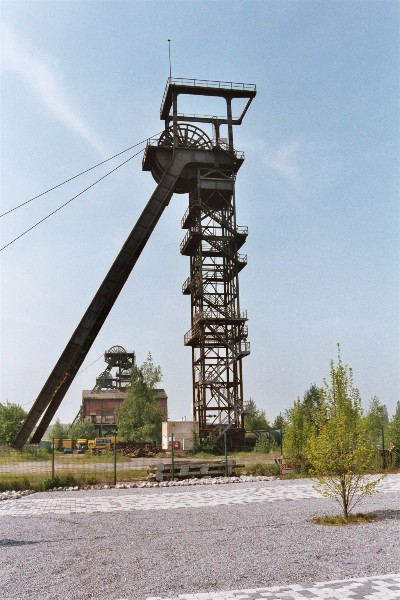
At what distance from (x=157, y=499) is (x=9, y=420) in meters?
40.6

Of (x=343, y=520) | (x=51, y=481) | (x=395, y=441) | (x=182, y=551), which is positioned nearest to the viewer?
(x=182, y=551)

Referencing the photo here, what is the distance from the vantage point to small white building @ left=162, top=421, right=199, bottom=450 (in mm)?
38188

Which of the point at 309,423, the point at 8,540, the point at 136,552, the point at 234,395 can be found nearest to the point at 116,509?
the point at 8,540

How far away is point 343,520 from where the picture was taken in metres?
10.7

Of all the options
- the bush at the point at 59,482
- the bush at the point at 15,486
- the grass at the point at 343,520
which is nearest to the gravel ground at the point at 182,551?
the grass at the point at 343,520

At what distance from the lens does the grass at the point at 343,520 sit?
10.6 m

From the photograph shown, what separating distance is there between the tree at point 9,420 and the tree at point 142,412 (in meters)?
A: 9.98

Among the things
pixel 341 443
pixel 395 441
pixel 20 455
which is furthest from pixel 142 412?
pixel 341 443

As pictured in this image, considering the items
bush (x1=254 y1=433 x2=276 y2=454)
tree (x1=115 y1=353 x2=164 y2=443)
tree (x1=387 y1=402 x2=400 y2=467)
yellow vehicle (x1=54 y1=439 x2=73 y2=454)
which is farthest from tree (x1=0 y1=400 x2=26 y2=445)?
tree (x1=387 y1=402 x2=400 y2=467)

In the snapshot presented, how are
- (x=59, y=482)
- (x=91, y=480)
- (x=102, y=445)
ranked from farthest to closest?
1. (x=102, y=445)
2. (x=91, y=480)
3. (x=59, y=482)

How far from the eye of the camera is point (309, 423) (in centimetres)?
2172

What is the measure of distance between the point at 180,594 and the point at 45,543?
4.19m

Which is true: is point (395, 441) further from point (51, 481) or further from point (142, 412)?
point (142, 412)

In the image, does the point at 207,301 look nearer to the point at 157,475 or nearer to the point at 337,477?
the point at 157,475
